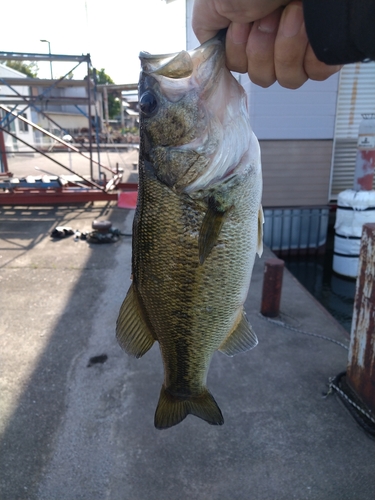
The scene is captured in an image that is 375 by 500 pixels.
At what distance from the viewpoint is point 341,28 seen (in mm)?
1232

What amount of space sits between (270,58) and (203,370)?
4.70 ft

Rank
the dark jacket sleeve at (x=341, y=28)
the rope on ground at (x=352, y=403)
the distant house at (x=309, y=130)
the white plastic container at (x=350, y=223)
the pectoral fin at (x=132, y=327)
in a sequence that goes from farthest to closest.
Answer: the distant house at (x=309, y=130) → the white plastic container at (x=350, y=223) → the rope on ground at (x=352, y=403) → the pectoral fin at (x=132, y=327) → the dark jacket sleeve at (x=341, y=28)

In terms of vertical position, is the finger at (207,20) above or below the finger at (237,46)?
above

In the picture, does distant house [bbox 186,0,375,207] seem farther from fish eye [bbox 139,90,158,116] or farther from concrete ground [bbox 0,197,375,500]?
fish eye [bbox 139,90,158,116]

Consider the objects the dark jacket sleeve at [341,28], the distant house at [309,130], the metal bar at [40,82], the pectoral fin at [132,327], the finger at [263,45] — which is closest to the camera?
the dark jacket sleeve at [341,28]

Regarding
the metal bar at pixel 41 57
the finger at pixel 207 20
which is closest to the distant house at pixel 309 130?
the metal bar at pixel 41 57

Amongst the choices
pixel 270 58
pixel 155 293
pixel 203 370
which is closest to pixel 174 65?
pixel 270 58

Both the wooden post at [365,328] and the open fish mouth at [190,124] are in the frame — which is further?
the wooden post at [365,328]

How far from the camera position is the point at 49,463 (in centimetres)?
311

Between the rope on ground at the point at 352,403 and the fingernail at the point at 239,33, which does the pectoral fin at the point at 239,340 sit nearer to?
the fingernail at the point at 239,33

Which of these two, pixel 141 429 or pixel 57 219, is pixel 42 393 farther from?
pixel 57 219

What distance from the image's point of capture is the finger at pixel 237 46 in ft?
4.92

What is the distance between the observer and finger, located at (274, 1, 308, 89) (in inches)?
54.8

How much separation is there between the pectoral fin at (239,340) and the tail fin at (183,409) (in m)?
0.26
